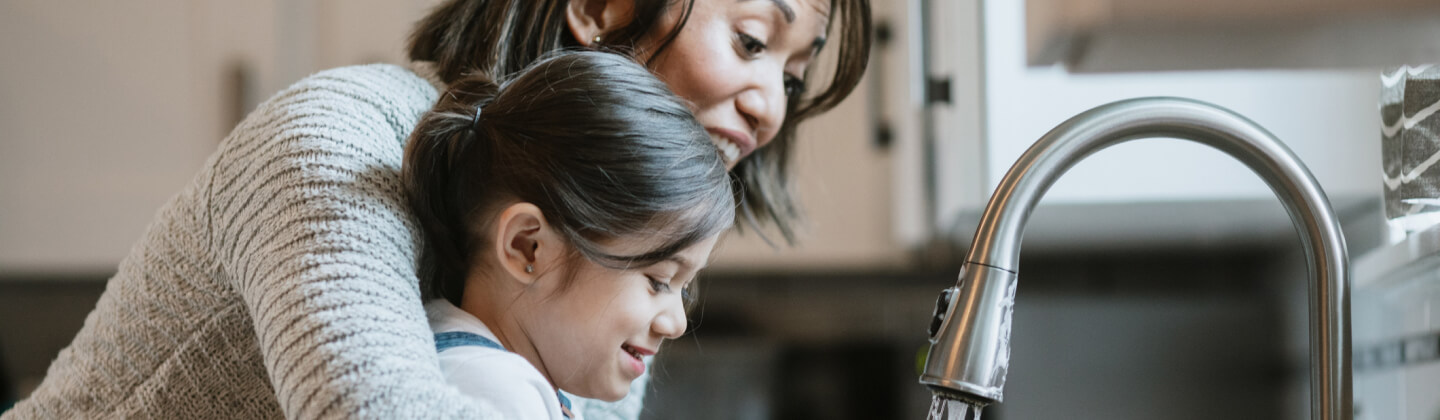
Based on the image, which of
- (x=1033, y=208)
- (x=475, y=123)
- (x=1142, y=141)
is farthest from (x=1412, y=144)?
(x=1142, y=141)

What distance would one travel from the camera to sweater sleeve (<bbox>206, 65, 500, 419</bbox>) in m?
0.51

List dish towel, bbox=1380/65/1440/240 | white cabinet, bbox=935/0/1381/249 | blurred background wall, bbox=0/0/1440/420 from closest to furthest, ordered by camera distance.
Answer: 1. dish towel, bbox=1380/65/1440/240
2. white cabinet, bbox=935/0/1381/249
3. blurred background wall, bbox=0/0/1440/420

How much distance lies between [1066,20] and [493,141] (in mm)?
340

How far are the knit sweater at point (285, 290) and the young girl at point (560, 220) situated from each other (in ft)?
0.15

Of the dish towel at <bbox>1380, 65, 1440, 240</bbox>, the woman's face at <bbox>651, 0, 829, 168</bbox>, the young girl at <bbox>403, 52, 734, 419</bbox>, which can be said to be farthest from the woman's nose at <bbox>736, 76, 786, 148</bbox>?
the dish towel at <bbox>1380, 65, 1440, 240</bbox>

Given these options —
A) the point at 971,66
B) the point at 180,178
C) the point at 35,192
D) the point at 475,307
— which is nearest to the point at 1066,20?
the point at 475,307

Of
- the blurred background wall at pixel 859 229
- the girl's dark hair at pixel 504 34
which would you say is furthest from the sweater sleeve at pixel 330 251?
the blurred background wall at pixel 859 229

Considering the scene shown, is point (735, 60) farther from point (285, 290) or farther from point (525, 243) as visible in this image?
point (285, 290)

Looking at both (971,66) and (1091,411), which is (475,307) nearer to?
(971,66)

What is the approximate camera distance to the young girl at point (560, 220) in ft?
2.06

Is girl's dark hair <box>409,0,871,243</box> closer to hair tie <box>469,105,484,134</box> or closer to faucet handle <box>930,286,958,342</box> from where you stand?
hair tie <box>469,105,484,134</box>

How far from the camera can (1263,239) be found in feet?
6.09

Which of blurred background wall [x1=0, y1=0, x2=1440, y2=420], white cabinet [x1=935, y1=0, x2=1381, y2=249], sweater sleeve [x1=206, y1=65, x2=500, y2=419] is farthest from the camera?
blurred background wall [x1=0, y1=0, x2=1440, y2=420]

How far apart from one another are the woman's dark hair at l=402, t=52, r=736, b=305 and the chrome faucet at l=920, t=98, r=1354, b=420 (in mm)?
187
